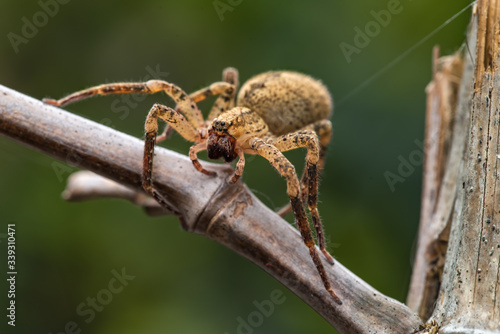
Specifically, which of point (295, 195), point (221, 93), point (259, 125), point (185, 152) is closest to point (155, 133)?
point (295, 195)

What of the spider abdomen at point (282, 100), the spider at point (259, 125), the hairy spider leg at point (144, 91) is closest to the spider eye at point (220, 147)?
the spider at point (259, 125)

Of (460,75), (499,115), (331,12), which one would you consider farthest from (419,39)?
(499,115)

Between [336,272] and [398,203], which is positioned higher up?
[336,272]

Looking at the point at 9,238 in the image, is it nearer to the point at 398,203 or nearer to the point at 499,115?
the point at 398,203

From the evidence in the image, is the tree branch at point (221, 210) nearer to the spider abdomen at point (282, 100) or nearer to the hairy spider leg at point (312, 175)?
the hairy spider leg at point (312, 175)

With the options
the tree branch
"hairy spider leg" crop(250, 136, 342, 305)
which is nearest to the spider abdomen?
"hairy spider leg" crop(250, 136, 342, 305)

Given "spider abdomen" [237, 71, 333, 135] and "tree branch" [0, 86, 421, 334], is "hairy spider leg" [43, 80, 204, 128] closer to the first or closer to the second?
"spider abdomen" [237, 71, 333, 135]

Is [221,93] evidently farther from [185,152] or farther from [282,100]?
[185,152]
